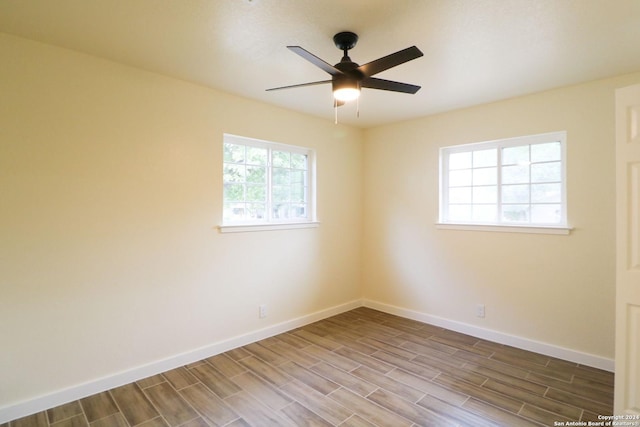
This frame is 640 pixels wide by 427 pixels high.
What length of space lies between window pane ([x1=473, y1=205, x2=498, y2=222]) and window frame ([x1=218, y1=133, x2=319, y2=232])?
185cm

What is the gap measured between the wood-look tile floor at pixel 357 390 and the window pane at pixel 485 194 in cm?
151

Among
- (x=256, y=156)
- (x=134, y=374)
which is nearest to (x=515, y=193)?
(x=256, y=156)

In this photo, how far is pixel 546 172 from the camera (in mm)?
3184

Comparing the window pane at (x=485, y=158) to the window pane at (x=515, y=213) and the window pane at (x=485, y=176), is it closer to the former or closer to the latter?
the window pane at (x=485, y=176)

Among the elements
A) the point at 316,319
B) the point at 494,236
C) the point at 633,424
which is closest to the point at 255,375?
the point at 316,319

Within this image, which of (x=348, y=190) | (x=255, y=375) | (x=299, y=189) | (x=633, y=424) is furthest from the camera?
(x=348, y=190)

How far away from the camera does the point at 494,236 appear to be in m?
3.42

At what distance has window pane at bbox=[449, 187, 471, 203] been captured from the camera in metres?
3.74

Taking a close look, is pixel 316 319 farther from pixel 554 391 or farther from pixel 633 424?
pixel 633 424

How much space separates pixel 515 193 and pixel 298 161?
2.41 metres

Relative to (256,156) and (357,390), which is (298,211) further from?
(357,390)

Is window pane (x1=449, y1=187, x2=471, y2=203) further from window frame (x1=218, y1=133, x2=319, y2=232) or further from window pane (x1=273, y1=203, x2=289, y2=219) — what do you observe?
window pane (x1=273, y1=203, x2=289, y2=219)

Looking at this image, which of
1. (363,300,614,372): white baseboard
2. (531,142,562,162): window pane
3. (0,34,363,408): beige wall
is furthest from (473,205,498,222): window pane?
(0,34,363,408): beige wall

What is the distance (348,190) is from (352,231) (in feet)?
1.89
